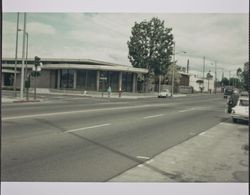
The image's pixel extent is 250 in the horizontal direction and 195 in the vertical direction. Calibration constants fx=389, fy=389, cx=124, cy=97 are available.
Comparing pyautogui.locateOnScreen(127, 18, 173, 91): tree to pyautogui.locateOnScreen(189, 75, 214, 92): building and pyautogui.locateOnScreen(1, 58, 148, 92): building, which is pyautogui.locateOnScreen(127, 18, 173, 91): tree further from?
pyautogui.locateOnScreen(189, 75, 214, 92): building

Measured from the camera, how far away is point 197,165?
347 inches

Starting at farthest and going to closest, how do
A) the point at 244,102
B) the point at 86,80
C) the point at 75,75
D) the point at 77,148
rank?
the point at 86,80 < the point at 75,75 < the point at 244,102 < the point at 77,148

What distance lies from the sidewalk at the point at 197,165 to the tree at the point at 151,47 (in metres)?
65.4

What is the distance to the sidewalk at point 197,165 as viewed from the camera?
7.63 metres

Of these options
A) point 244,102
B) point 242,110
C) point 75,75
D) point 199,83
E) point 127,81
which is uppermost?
point 199,83

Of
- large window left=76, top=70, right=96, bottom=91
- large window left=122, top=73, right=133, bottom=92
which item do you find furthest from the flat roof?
large window left=122, top=73, right=133, bottom=92

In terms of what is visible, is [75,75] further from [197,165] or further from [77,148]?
[197,165]

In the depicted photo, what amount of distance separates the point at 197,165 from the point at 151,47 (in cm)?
7206

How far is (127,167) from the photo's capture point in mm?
8242

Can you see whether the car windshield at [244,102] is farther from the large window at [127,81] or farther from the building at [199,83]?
the building at [199,83]

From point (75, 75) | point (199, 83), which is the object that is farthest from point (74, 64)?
point (199, 83)

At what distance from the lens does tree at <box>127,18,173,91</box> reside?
254 feet

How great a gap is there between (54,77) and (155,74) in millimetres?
Answer: 25125

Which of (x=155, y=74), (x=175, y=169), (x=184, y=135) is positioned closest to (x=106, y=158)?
(x=175, y=169)
